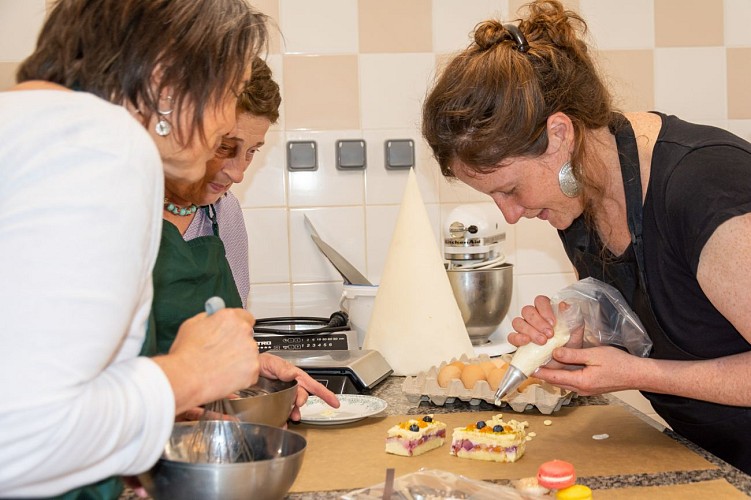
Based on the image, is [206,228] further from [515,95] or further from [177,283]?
[515,95]

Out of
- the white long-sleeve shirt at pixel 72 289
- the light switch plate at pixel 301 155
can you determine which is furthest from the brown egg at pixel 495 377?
the light switch plate at pixel 301 155

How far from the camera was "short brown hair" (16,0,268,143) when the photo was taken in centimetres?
83

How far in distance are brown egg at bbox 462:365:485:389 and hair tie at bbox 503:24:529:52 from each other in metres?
0.64

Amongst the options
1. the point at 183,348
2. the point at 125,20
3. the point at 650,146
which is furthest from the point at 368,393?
the point at 125,20

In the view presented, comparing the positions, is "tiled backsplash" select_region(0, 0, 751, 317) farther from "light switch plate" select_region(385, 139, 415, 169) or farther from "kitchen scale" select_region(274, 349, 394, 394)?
"kitchen scale" select_region(274, 349, 394, 394)

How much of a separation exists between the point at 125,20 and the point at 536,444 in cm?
94

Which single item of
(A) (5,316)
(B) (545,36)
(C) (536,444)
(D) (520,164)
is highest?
(B) (545,36)

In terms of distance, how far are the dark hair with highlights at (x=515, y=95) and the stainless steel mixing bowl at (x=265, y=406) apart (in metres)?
0.51

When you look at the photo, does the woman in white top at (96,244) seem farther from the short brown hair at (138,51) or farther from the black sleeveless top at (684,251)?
the black sleeveless top at (684,251)

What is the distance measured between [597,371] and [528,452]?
17 cm

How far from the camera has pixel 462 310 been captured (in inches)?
86.2

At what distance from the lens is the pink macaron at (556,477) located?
1.07 meters

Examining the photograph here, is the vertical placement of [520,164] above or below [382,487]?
above

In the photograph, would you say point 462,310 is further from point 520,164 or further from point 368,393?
point 520,164
